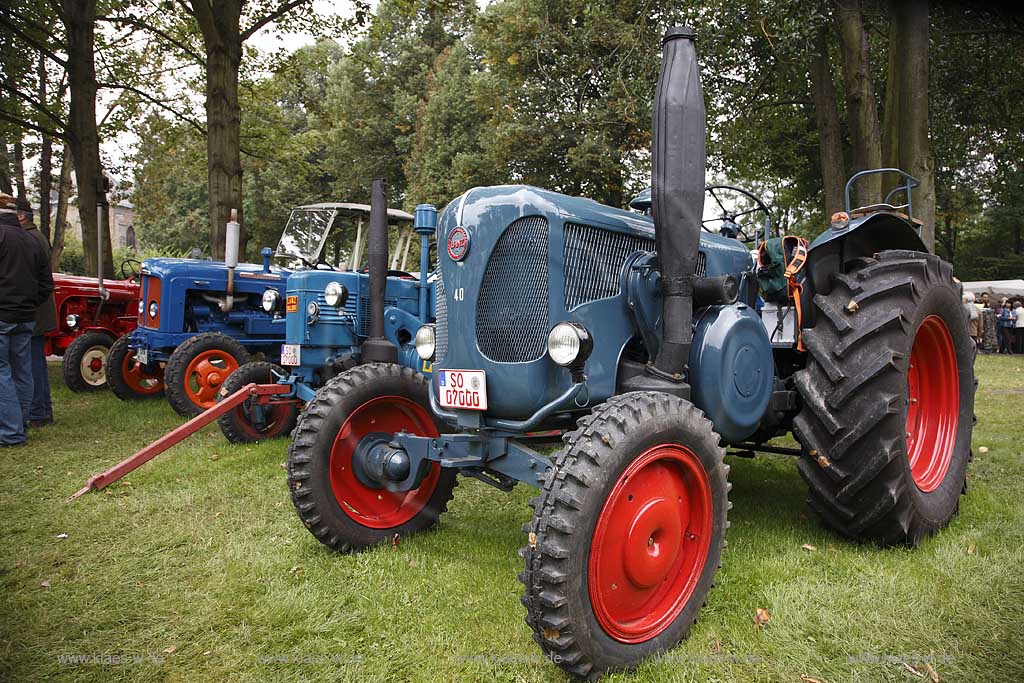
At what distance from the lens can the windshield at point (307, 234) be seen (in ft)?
25.7

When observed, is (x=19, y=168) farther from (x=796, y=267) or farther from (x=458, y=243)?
(x=796, y=267)

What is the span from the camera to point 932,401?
4027mm

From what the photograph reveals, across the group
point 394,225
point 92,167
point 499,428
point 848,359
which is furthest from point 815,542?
point 92,167

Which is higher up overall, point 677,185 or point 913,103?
point 913,103

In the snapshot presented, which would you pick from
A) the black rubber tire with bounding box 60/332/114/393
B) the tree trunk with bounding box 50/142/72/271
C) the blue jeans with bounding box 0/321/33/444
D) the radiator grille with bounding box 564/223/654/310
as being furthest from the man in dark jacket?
the tree trunk with bounding box 50/142/72/271

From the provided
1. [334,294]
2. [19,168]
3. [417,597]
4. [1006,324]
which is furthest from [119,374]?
[1006,324]

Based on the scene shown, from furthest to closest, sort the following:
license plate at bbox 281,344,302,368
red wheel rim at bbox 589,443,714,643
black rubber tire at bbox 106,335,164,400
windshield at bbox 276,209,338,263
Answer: black rubber tire at bbox 106,335,164,400, windshield at bbox 276,209,338,263, license plate at bbox 281,344,302,368, red wheel rim at bbox 589,443,714,643

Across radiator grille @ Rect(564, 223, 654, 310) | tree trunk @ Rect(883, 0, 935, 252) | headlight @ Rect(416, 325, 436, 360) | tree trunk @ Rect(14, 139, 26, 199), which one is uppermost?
tree trunk @ Rect(14, 139, 26, 199)

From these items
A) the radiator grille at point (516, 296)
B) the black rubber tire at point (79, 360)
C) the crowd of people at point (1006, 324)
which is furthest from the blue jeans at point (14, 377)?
the crowd of people at point (1006, 324)

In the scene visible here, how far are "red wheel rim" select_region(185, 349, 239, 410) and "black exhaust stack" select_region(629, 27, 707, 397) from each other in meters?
5.94

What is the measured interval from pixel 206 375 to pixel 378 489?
15.2ft

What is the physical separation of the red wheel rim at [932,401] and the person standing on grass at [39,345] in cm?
727

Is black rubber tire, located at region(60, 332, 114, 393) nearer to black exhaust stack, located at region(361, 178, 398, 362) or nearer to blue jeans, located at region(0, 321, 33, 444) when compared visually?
blue jeans, located at region(0, 321, 33, 444)

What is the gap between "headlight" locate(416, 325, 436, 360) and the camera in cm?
329
